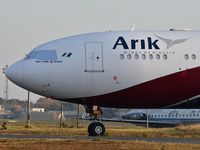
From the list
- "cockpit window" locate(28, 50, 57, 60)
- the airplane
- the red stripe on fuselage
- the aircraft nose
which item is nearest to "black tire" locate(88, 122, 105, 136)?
the airplane

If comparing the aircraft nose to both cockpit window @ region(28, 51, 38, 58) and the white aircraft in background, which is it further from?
the white aircraft in background

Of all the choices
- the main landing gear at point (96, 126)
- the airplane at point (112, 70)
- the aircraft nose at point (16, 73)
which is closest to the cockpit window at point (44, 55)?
the airplane at point (112, 70)

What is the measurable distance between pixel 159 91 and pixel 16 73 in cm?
692

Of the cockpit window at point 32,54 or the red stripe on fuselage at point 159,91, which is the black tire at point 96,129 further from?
the cockpit window at point 32,54

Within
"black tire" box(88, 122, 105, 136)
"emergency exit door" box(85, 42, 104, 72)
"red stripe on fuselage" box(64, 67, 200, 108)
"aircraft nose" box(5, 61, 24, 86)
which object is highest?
"emergency exit door" box(85, 42, 104, 72)

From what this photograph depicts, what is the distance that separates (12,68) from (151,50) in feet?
22.2

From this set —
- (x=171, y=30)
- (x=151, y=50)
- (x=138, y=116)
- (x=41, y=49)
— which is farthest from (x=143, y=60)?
(x=138, y=116)

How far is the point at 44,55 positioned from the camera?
2972 centimetres

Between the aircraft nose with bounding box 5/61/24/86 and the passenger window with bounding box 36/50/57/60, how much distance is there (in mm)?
987

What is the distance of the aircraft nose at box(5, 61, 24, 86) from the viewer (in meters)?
29.1

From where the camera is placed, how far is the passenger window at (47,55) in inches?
1165

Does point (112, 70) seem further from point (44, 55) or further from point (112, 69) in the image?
point (44, 55)

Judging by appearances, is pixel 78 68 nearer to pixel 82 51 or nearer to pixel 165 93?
pixel 82 51

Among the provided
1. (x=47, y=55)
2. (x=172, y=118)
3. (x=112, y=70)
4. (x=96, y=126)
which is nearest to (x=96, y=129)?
(x=96, y=126)
